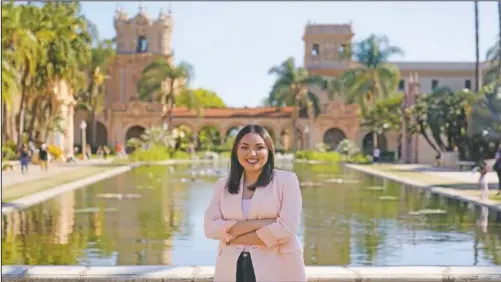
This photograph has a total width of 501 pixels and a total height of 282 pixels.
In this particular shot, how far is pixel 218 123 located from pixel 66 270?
74.7 m

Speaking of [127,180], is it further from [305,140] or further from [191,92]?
[305,140]

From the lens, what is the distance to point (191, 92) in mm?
78125

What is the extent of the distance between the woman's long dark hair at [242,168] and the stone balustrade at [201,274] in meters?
3.30

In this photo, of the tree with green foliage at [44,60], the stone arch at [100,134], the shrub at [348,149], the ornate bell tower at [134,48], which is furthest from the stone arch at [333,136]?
the tree with green foliage at [44,60]

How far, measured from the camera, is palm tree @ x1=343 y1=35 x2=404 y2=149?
75.2m

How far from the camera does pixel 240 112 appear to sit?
84188 mm

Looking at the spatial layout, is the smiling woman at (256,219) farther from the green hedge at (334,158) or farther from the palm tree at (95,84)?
the palm tree at (95,84)

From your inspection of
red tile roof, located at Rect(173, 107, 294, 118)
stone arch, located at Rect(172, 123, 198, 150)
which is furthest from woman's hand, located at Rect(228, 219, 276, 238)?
red tile roof, located at Rect(173, 107, 294, 118)

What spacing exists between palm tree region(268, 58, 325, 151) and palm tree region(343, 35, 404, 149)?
4.94 metres

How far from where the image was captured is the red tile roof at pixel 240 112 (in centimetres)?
8300

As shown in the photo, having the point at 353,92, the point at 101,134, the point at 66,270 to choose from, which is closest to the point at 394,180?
the point at 66,270

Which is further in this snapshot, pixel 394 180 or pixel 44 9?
pixel 44 9

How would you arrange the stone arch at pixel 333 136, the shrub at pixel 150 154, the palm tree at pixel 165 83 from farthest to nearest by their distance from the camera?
1. the stone arch at pixel 333 136
2. the palm tree at pixel 165 83
3. the shrub at pixel 150 154

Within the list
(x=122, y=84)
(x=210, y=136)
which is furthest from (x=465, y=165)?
(x=210, y=136)
